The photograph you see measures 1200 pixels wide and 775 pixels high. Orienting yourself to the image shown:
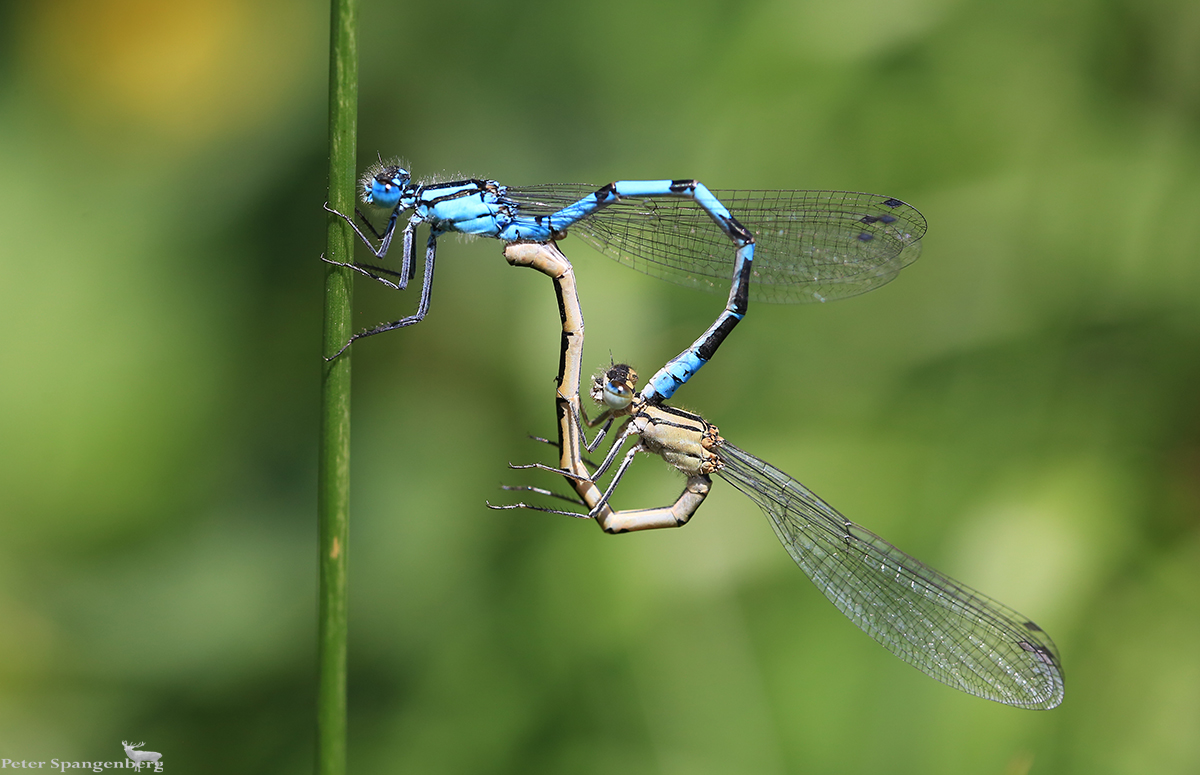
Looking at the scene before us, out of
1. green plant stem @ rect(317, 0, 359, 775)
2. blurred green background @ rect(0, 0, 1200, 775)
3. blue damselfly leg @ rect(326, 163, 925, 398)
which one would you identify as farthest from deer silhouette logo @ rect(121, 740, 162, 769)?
blue damselfly leg @ rect(326, 163, 925, 398)

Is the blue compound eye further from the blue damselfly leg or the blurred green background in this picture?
the blurred green background

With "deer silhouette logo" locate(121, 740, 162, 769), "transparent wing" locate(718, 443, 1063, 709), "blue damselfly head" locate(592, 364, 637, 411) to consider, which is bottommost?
"deer silhouette logo" locate(121, 740, 162, 769)

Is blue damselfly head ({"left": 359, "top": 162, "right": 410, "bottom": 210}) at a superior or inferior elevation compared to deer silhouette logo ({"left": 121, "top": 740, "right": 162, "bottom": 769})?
superior

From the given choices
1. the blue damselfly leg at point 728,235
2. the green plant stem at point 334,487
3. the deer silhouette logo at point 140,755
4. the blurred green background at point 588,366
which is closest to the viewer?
the green plant stem at point 334,487

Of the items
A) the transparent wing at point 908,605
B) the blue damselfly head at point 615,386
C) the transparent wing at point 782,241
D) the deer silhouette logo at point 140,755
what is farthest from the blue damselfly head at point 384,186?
the deer silhouette logo at point 140,755

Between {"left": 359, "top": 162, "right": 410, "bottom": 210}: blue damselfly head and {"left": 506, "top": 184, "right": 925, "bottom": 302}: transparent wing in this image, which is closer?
{"left": 359, "top": 162, "right": 410, "bottom": 210}: blue damselfly head

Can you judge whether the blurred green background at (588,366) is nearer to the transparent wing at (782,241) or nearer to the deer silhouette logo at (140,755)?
the deer silhouette logo at (140,755)

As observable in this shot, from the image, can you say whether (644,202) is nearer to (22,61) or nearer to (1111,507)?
(1111,507)

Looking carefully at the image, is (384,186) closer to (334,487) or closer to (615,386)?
(615,386)
